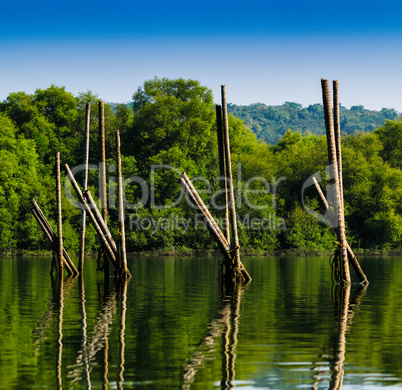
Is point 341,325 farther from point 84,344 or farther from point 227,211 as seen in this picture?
point 227,211

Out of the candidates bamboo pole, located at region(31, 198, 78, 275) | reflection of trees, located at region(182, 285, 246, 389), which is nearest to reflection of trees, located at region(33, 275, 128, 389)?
reflection of trees, located at region(182, 285, 246, 389)

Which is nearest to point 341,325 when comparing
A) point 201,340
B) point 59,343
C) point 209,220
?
point 201,340

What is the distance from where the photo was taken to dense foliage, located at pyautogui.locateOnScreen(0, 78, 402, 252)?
6869cm

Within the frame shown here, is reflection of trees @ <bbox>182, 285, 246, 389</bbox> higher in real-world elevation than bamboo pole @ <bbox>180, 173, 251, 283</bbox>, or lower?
lower

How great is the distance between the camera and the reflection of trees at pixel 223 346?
993 cm

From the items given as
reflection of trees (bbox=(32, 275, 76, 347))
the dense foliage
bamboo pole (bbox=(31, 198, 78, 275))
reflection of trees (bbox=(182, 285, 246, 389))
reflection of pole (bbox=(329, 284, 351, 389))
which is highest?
the dense foliage

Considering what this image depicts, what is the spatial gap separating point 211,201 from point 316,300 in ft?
163

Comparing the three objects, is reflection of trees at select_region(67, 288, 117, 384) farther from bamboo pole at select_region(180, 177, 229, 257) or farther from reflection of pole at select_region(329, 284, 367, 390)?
bamboo pole at select_region(180, 177, 229, 257)

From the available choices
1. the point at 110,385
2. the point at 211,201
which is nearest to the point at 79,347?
the point at 110,385

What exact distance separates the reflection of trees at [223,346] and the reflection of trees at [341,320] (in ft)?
4.31

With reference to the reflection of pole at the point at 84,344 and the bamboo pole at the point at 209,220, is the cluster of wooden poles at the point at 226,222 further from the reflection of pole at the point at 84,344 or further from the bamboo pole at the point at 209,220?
the reflection of pole at the point at 84,344

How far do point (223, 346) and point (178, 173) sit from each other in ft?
192

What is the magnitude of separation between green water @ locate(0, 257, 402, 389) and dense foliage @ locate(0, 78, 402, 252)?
46.1 metres

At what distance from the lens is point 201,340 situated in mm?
13016
